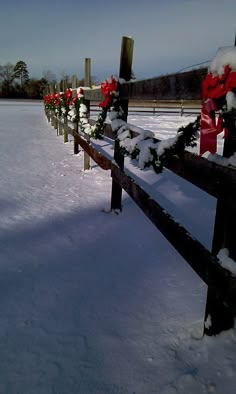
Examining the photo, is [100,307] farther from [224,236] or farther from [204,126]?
[204,126]

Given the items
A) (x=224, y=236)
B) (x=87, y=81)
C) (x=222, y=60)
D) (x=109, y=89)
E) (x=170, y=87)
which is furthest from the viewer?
(x=87, y=81)

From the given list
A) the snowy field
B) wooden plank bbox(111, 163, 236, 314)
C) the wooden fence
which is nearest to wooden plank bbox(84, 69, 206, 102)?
the wooden fence

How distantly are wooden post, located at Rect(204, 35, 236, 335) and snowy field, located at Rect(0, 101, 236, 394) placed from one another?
83mm

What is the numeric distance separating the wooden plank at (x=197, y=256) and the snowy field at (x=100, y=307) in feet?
1.57

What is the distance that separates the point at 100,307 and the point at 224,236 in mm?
1123

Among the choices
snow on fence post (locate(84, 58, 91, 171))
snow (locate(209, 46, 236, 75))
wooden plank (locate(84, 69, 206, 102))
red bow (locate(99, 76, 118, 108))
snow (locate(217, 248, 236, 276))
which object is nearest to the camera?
snow (locate(209, 46, 236, 75))

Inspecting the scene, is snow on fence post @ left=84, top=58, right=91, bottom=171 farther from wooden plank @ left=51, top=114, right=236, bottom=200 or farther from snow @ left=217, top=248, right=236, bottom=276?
snow @ left=217, top=248, right=236, bottom=276

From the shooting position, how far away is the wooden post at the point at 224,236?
5.15 feet

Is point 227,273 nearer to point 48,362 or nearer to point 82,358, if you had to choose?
point 82,358

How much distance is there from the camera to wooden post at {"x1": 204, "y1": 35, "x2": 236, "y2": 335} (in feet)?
5.15

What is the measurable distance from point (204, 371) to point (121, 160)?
2.68 m

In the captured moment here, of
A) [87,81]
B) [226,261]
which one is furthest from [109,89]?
[87,81]

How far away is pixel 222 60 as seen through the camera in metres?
1.46

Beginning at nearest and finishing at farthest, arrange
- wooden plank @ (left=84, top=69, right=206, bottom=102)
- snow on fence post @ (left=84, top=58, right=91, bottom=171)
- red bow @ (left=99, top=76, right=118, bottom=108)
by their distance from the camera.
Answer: wooden plank @ (left=84, top=69, right=206, bottom=102) → red bow @ (left=99, top=76, right=118, bottom=108) → snow on fence post @ (left=84, top=58, right=91, bottom=171)
